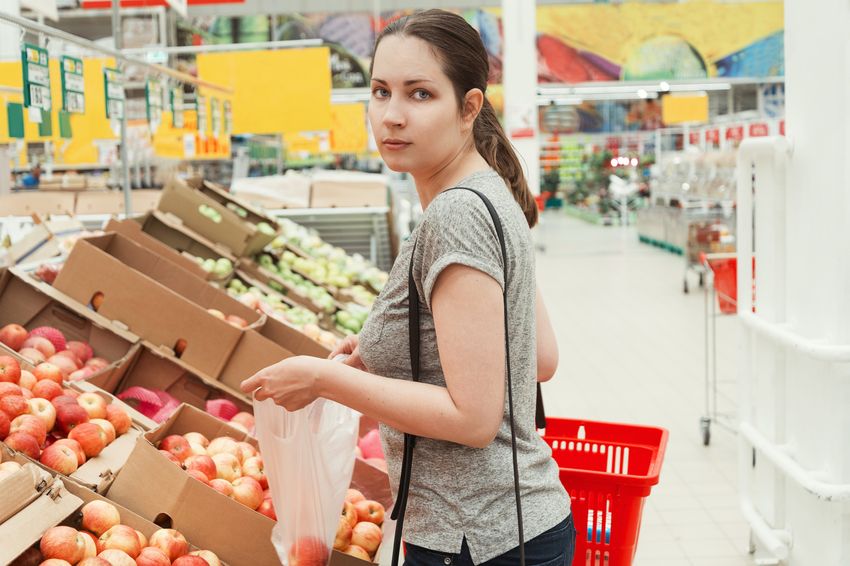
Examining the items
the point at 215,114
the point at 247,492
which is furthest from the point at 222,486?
the point at 215,114

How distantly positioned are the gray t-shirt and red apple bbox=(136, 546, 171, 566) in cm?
67

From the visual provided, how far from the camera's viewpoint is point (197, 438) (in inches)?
99.7

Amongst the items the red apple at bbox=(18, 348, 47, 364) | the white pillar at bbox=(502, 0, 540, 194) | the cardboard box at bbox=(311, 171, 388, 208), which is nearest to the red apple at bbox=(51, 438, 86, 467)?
the red apple at bbox=(18, 348, 47, 364)

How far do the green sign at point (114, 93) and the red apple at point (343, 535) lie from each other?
10.9ft

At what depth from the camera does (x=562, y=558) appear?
1575mm

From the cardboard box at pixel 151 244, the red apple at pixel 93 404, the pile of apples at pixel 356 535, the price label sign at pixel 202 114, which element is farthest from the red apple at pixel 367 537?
the price label sign at pixel 202 114

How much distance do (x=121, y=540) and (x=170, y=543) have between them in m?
0.10

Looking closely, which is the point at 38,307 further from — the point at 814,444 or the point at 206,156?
the point at 206,156

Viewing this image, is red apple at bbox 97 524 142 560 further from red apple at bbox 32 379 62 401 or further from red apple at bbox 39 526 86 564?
→ red apple at bbox 32 379 62 401

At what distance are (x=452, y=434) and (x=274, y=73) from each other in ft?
27.1

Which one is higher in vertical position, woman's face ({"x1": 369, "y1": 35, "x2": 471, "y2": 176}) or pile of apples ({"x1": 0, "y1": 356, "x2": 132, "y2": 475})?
woman's face ({"x1": 369, "y1": 35, "x2": 471, "y2": 176})

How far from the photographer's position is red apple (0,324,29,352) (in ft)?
10.1

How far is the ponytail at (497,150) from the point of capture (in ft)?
5.49

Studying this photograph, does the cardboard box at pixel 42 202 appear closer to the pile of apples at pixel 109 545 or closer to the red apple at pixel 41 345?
the red apple at pixel 41 345
